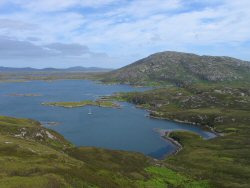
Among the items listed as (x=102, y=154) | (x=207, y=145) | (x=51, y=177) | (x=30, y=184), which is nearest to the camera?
(x=30, y=184)

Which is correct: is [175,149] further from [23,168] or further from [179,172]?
[23,168]

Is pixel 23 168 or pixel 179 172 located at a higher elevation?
pixel 23 168

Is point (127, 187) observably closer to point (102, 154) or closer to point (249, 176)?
point (102, 154)

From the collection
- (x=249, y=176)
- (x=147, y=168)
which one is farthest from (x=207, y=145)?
(x=147, y=168)

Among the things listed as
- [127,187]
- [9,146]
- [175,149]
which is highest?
[9,146]

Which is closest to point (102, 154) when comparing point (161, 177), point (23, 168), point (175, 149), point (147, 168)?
point (147, 168)

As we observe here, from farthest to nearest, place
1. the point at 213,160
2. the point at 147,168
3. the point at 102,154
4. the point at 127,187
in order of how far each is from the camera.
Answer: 1. the point at 213,160
2. the point at 102,154
3. the point at 147,168
4. the point at 127,187

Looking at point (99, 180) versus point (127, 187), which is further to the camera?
point (127, 187)
